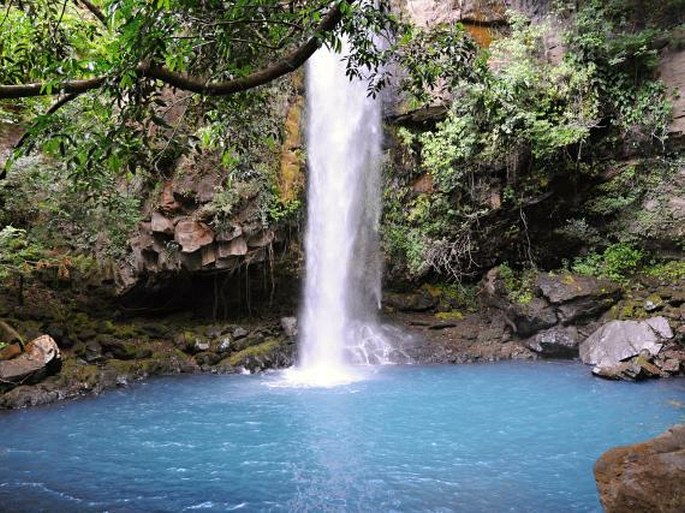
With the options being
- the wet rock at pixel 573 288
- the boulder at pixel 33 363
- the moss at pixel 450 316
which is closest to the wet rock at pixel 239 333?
the boulder at pixel 33 363

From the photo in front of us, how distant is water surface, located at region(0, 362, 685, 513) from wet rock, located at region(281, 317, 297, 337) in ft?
8.65

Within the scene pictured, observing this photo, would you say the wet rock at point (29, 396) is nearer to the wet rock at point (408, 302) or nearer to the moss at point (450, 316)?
the wet rock at point (408, 302)

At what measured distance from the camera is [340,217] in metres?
15.2

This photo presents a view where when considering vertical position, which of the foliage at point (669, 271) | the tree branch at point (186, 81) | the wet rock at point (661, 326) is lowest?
the wet rock at point (661, 326)

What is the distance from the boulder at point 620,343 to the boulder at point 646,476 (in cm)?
828

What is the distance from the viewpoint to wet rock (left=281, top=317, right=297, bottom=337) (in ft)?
47.6

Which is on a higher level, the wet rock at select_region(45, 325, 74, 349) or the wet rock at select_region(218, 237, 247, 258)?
the wet rock at select_region(218, 237, 247, 258)

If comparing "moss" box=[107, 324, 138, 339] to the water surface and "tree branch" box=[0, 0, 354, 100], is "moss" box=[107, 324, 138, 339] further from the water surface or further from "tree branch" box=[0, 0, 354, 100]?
"tree branch" box=[0, 0, 354, 100]

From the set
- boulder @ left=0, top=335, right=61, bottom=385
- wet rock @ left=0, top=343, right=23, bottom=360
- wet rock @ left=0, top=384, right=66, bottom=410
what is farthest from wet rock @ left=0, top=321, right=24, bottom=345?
wet rock @ left=0, top=384, right=66, bottom=410

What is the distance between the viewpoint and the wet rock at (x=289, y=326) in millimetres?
14500

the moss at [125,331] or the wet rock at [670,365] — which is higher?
the moss at [125,331]

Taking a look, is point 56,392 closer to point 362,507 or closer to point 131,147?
point 362,507

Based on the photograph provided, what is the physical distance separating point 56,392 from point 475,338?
1046 centimetres

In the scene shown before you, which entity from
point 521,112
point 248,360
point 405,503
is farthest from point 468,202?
point 405,503
